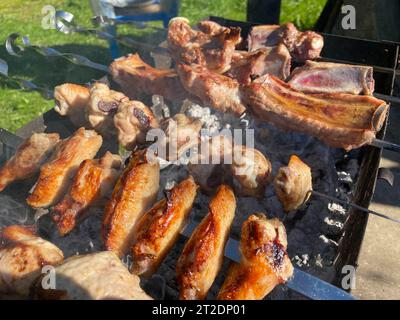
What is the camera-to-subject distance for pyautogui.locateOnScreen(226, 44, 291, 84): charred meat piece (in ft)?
9.89

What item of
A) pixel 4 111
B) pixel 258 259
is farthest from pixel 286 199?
pixel 4 111

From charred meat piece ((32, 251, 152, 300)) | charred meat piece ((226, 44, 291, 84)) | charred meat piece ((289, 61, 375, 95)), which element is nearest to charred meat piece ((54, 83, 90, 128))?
charred meat piece ((226, 44, 291, 84))

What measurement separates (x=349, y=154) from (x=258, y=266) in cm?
165

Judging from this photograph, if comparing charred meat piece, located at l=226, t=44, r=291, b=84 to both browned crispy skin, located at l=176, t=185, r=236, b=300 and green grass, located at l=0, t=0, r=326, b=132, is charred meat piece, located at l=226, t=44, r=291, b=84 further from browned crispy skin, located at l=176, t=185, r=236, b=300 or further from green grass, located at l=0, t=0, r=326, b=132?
green grass, located at l=0, t=0, r=326, b=132

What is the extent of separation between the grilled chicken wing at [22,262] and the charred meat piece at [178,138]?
0.94 metres

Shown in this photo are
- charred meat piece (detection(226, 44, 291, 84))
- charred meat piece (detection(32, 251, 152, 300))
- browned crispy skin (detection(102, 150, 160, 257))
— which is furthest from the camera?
charred meat piece (detection(226, 44, 291, 84))

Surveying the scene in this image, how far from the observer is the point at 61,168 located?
2.54 metres

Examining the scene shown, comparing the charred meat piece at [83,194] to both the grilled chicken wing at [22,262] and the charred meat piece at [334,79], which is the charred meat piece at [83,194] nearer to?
the grilled chicken wing at [22,262]

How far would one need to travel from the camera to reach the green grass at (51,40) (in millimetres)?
5371

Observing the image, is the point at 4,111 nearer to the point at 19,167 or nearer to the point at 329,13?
the point at 19,167

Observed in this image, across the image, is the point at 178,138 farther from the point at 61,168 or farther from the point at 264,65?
the point at 264,65

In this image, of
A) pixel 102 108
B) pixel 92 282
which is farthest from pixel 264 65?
pixel 92 282

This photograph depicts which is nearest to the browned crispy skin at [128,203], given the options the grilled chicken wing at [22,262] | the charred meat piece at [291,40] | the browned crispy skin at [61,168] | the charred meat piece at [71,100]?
the grilled chicken wing at [22,262]

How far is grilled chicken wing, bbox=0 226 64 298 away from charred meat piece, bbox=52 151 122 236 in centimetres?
23
